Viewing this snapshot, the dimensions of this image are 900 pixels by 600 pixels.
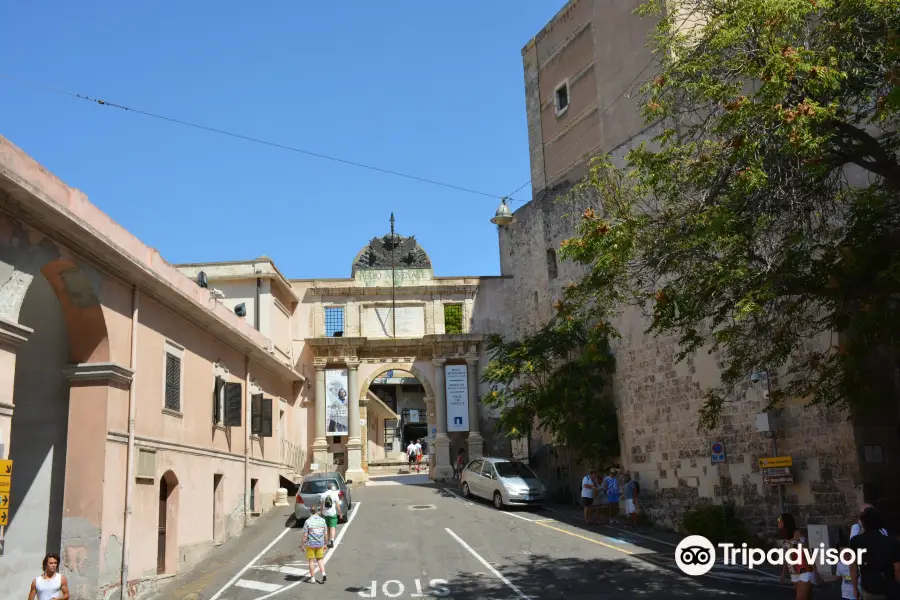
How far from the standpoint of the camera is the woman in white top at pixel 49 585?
10.0 m

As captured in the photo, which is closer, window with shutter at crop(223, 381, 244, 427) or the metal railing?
window with shutter at crop(223, 381, 244, 427)

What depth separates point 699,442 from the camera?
19656 mm

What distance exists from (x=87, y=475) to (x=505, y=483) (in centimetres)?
1382

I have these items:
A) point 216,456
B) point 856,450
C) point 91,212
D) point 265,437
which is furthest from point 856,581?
point 265,437

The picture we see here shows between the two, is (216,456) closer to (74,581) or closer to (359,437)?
(74,581)

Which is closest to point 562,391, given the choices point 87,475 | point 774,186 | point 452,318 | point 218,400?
point 218,400

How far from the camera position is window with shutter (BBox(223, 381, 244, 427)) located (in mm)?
20250

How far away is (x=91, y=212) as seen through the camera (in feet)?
44.3

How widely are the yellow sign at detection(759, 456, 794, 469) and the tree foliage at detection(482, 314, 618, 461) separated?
628 cm

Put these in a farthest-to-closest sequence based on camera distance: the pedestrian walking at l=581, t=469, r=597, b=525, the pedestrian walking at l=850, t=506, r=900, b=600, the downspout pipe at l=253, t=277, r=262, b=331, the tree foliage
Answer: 1. the downspout pipe at l=253, t=277, r=262, b=331
2. the tree foliage
3. the pedestrian walking at l=581, t=469, r=597, b=525
4. the pedestrian walking at l=850, t=506, r=900, b=600

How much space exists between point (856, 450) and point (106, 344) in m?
14.0

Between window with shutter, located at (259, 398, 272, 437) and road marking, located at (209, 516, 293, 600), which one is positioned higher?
window with shutter, located at (259, 398, 272, 437)

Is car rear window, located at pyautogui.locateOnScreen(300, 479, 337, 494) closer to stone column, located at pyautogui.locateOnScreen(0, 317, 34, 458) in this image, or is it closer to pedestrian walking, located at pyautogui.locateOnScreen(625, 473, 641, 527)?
pedestrian walking, located at pyautogui.locateOnScreen(625, 473, 641, 527)

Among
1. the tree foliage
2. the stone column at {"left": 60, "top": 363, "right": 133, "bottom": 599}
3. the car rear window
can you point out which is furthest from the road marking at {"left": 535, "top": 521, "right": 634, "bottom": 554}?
the stone column at {"left": 60, "top": 363, "right": 133, "bottom": 599}
